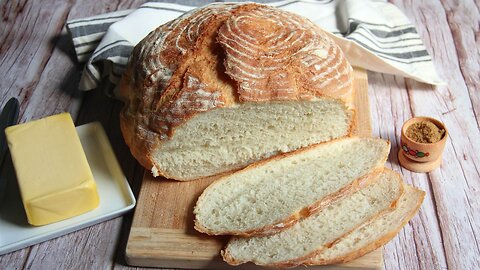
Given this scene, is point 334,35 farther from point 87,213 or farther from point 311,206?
point 87,213

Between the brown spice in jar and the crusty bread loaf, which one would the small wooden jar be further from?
the crusty bread loaf

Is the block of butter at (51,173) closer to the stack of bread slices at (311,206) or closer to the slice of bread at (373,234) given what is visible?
the stack of bread slices at (311,206)

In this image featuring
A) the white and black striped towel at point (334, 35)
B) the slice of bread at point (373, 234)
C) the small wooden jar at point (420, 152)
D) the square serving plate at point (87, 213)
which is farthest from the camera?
the white and black striped towel at point (334, 35)

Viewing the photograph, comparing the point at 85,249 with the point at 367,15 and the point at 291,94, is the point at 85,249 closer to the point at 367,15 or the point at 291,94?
the point at 291,94

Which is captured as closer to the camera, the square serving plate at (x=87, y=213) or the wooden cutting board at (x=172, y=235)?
the wooden cutting board at (x=172, y=235)

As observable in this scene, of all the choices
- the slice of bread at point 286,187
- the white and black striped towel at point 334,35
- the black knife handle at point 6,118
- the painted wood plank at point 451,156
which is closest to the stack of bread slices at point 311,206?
the slice of bread at point 286,187

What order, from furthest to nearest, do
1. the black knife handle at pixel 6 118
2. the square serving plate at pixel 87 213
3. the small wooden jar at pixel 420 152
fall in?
the black knife handle at pixel 6 118, the small wooden jar at pixel 420 152, the square serving plate at pixel 87 213

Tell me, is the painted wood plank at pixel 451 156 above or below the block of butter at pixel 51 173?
below
